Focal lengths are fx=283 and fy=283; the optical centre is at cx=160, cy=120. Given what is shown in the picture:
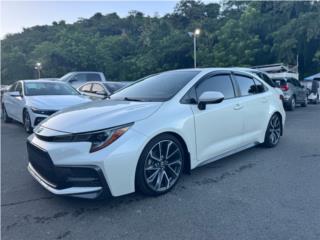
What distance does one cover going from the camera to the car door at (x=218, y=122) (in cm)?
371

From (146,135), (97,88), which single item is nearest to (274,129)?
(146,135)

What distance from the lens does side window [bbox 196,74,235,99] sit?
396cm

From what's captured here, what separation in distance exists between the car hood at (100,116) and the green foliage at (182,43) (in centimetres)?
2264

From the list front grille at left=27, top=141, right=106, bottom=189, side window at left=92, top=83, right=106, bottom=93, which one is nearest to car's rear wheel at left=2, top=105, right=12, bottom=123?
side window at left=92, top=83, right=106, bottom=93

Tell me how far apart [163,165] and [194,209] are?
630 millimetres

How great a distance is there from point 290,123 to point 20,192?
7.56m

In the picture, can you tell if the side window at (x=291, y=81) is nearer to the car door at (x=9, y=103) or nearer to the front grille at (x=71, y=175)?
the car door at (x=9, y=103)

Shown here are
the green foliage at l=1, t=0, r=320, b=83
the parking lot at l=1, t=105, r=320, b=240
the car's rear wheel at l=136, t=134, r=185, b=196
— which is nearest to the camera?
the parking lot at l=1, t=105, r=320, b=240

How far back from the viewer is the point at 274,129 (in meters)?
5.44

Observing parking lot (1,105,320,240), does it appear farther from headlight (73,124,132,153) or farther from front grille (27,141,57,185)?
headlight (73,124,132,153)

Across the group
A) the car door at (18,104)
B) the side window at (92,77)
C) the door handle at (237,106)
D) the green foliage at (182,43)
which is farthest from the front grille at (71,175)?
the green foliage at (182,43)

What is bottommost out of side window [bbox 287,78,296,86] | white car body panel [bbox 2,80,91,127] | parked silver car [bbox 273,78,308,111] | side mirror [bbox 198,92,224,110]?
parked silver car [bbox 273,78,308,111]

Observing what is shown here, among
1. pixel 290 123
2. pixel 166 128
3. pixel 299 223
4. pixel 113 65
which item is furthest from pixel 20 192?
pixel 113 65

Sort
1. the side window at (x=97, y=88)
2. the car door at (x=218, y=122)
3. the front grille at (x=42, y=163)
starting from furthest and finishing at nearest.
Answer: the side window at (x=97, y=88)
the car door at (x=218, y=122)
the front grille at (x=42, y=163)
